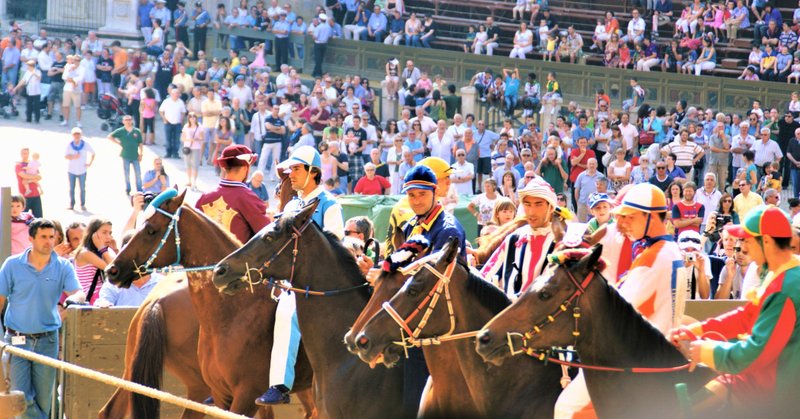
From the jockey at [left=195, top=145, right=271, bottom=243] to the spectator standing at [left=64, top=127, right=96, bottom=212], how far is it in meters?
15.0

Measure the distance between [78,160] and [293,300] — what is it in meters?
16.7

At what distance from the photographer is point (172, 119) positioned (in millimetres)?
29188

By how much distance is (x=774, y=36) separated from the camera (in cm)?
3186

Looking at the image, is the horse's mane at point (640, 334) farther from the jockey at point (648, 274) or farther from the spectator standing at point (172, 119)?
the spectator standing at point (172, 119)

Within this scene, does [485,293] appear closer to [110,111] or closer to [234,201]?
[234,201]

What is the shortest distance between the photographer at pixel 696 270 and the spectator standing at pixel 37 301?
5.90m

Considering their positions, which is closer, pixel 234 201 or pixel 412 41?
pixel 234 201

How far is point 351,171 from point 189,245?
15563 millimetres

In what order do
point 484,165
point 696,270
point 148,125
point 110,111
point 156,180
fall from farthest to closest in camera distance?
point 110,111, point 148,125, point 484,165, point 156,180, point 696,270

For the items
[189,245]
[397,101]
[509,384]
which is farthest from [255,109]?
[509,384]

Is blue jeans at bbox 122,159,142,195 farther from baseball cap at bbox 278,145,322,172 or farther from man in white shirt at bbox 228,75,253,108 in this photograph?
baseball cap at bbox 278,145,322,172

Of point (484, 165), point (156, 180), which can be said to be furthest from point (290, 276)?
point (484, 165)

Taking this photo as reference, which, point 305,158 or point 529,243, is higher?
point 305,158

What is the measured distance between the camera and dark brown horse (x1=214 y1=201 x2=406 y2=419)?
877 centimetres
